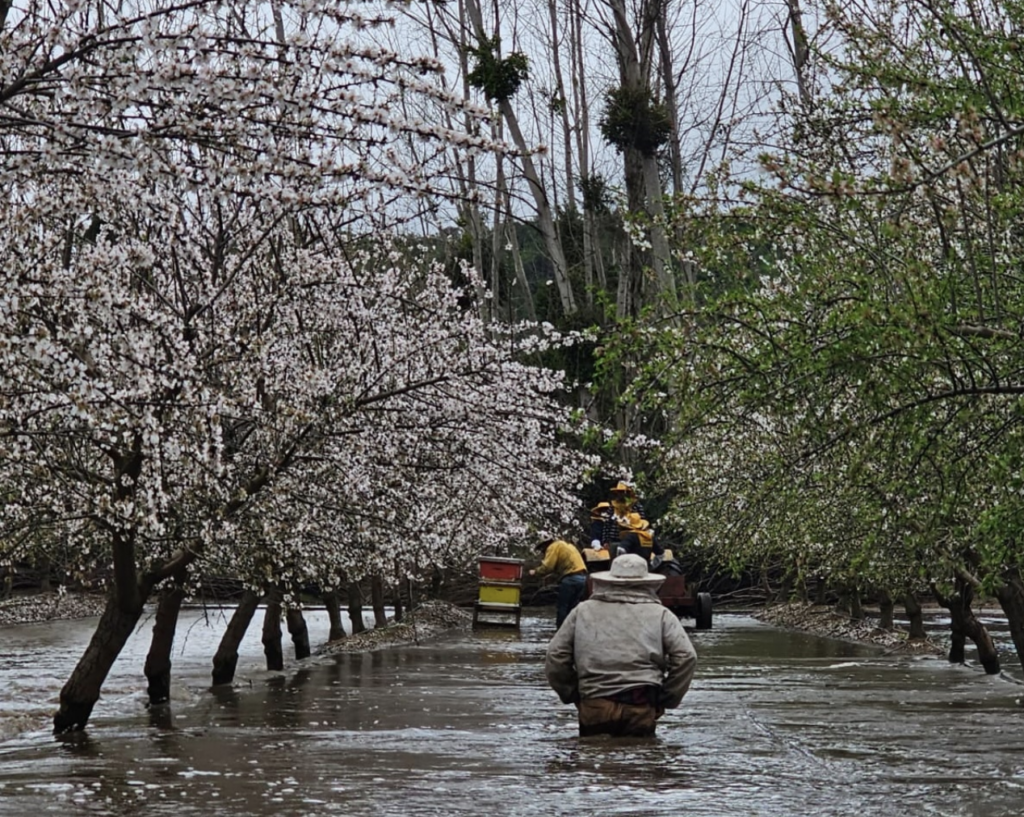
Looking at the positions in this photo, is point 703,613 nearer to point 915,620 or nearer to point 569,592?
point 915,620

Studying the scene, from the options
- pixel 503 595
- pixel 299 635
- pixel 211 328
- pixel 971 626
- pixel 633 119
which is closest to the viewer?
pixel 211 328

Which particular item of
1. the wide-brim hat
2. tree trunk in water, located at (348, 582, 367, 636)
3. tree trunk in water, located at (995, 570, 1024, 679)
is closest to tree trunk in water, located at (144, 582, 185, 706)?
the wide-brim hat

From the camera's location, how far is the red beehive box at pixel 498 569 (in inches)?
1240

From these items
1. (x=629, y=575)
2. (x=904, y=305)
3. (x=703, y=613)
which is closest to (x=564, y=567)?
(x=703, y=613)

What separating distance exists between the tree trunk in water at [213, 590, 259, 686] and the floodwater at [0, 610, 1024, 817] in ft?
1.04

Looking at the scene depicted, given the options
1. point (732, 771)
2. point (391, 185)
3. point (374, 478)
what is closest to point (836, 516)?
point (374, 478)

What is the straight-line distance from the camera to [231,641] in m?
19.7

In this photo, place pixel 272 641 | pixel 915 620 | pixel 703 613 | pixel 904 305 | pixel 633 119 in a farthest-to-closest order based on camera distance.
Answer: pixel 633 119
pixel 703 613
pixel 915 620
pixel 272 641
pixel 904 305

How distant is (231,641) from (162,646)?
2921 millimetres

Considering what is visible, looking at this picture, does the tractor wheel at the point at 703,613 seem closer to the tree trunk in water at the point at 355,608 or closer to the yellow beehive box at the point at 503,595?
the yellow beehive box at the point at 503,595

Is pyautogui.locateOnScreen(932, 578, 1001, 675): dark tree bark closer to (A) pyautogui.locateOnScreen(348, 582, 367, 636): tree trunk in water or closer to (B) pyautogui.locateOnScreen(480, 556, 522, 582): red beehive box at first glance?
(B) pyautogui.locateOnScreen(480, 556, 522, 582): red beehive box

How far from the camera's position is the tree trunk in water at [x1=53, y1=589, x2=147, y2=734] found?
14.0 m

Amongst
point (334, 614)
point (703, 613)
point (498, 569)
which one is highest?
point (498, 569)

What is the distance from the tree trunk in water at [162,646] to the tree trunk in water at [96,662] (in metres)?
2.10
